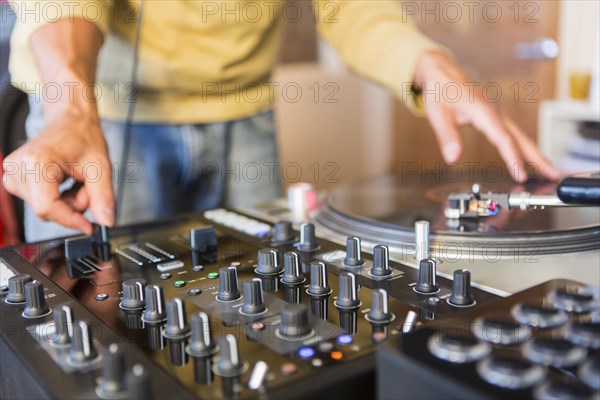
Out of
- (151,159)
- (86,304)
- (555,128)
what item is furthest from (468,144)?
(86,304)

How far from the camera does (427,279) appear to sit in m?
0.65

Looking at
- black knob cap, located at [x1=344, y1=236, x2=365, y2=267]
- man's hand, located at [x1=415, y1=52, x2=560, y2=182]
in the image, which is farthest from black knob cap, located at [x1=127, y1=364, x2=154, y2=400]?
man's hand, located at [x1=415, y1=52, x2=560, y2=182]

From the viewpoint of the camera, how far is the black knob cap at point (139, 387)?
43 cm

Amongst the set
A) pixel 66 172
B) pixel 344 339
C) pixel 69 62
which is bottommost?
pixel 344 339

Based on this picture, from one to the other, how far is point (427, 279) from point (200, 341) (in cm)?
24

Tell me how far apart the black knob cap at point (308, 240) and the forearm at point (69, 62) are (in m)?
0.32

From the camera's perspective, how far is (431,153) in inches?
163

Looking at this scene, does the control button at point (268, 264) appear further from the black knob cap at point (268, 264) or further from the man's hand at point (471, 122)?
the man's hand at point (471, 122)

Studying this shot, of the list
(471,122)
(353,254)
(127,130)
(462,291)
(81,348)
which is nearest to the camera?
(81,348)

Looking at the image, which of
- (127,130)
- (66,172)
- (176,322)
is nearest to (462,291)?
(176,322)

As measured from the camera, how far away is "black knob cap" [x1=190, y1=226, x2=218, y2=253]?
32.8 inches

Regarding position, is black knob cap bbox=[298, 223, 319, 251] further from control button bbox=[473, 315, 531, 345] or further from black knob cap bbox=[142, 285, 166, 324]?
control button bbox=[473, 315, 531, 345]

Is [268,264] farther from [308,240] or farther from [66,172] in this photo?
[66,172]

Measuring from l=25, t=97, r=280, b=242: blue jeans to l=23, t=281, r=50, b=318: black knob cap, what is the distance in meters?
0.61
